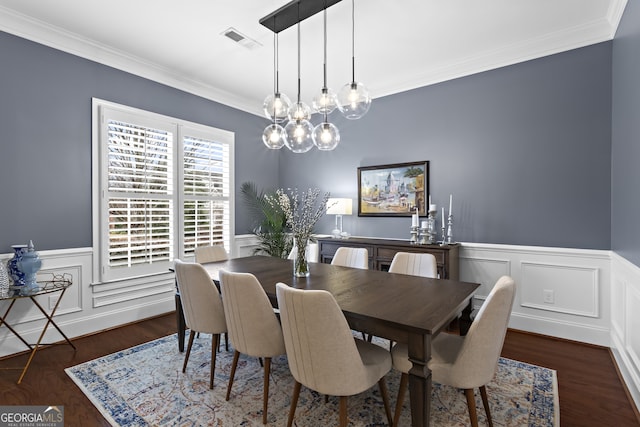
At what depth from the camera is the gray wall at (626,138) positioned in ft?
7.22

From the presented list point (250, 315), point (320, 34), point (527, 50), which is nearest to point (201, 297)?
point (250, 315)

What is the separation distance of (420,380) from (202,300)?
4.96ft

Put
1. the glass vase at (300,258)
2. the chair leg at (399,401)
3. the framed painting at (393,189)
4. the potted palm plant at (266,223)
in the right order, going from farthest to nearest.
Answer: the potted palm plant at (266,223)
the framed painting at (393,189)
the glass vase at (300,258)
the chair leg at (399,401)

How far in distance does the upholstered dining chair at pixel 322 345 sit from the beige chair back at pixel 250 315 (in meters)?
0.32

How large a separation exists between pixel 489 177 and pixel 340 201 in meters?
1.79

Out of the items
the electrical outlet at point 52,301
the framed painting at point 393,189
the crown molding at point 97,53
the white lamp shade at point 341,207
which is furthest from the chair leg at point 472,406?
the crown molding at point 97,53

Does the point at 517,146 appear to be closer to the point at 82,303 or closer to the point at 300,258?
the point at 300,258

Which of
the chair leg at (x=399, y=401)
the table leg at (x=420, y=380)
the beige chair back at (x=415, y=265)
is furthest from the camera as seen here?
the beige chair back at (x=415, y=265)

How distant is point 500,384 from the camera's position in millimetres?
2354

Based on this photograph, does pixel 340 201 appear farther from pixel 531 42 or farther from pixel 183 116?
pixel 531 42

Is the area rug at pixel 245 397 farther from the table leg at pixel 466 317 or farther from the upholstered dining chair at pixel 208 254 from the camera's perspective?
the upholstered dining chair at pixel 208 254

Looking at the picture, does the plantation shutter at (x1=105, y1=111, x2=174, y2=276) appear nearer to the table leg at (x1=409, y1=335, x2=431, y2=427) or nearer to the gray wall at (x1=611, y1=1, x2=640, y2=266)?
the table leg at (x1=409, y1=335, x2=431, y2=427)

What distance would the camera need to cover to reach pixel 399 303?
183 cm

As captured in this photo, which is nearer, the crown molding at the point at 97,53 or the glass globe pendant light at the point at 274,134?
the glass globe pendant light at the point at 274,134
